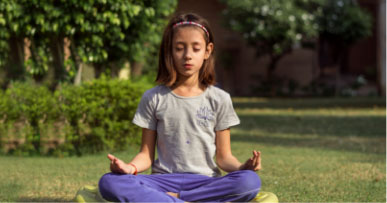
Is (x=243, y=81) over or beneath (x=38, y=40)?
beneath

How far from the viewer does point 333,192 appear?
4.37 meters

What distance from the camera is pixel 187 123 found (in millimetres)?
3227

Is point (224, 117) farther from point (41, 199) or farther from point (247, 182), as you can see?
point (41, 199)

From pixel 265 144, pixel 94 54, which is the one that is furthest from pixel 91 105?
pixel 265 144

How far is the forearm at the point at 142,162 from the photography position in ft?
10.7

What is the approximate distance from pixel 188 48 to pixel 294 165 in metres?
2.79

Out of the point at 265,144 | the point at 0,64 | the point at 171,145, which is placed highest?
the point at 0,64

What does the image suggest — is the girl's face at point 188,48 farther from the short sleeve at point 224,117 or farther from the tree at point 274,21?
the tree at point 274,21

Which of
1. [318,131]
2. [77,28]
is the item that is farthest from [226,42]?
[77,28]

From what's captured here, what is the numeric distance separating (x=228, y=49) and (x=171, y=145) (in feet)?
50.0

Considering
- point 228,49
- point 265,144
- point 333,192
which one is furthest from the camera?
point 228,49

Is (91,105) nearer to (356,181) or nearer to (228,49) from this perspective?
(356,181)

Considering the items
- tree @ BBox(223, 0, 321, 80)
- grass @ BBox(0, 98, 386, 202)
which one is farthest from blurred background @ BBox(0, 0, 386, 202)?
tree @ BBox(223, 0, 321, 80)

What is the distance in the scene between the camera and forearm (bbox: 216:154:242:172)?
3.24m
